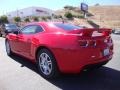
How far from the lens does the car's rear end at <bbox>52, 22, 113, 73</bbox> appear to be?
194 inches

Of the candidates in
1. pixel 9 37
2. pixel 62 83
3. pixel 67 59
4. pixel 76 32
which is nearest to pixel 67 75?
pixel 62 83

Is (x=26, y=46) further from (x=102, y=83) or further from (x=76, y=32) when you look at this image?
(x=102, y=83)

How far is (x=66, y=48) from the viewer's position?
16.5 feet

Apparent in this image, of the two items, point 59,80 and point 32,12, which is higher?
point 32,12

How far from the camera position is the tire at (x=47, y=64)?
5.43 m

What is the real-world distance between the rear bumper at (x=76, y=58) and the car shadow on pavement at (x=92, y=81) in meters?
0.36

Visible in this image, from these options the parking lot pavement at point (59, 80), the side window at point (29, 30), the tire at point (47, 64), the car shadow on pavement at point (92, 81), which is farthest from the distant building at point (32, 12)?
the car shadow on pavement at point (92, 81)

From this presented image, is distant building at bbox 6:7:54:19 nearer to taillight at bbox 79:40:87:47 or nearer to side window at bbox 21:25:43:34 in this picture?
side window at bbox 21:25:43:34

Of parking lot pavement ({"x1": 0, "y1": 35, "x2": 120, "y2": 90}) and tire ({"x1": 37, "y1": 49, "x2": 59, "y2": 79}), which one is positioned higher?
tire ({"x1": 37, "y1": 49, "x2": 59, "y2": 79})

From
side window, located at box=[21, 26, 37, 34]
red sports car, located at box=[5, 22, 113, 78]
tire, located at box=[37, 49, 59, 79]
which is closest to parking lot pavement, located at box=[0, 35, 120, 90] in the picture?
tire, located at box=[37, 49, 59, 79]

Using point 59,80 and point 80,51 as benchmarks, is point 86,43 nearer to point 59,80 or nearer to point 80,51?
point 80,51

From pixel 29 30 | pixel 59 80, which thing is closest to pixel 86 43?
pixel 59 80

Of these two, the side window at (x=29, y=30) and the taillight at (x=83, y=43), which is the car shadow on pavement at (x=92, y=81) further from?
Answer: the side window at (x=29, y=30)

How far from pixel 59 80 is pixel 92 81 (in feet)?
2.62
